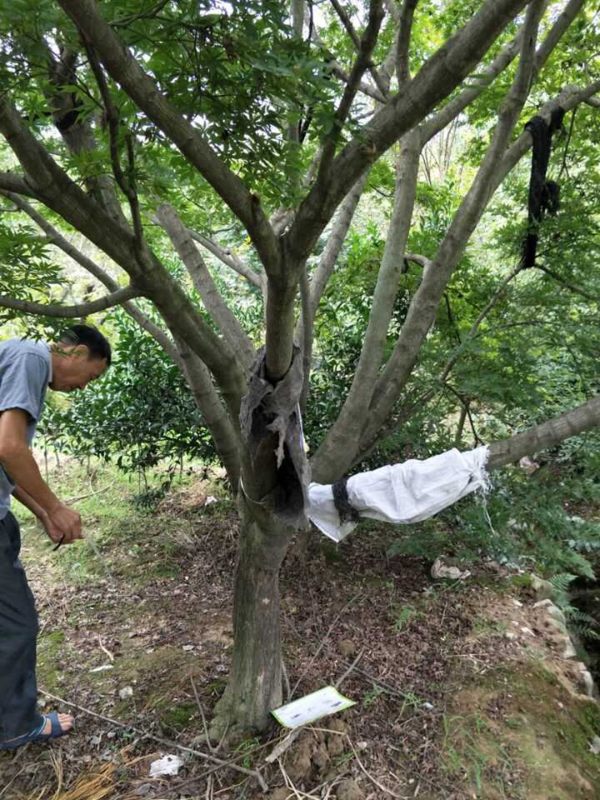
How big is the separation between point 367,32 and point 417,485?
5.88ft

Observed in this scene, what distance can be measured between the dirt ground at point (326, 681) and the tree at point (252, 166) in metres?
0.32

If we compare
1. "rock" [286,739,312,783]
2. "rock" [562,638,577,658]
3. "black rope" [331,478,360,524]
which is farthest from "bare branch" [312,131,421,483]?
"rock" [562,638,577,658]

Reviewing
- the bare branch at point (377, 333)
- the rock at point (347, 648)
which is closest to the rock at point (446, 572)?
the rock at point (347, 648)

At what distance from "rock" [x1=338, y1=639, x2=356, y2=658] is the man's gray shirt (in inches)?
70.9

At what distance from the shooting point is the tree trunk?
237cm

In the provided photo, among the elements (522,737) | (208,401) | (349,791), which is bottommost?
(349,791)

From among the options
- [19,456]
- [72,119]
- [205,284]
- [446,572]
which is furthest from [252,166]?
[446,572]

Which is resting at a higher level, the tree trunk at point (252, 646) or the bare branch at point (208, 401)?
the bare branch at point (208, 401)

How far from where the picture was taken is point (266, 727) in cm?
244

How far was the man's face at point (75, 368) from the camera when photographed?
2.28 metres

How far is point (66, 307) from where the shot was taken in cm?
170

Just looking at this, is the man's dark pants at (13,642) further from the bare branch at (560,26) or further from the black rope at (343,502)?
the bare branch at (560,26)

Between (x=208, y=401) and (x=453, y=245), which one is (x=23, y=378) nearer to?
(x=208, y=401)

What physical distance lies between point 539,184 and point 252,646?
2726 mm
